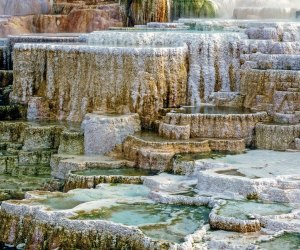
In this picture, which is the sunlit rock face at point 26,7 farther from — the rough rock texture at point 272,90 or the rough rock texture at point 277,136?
the rough rock texture at point 277,136

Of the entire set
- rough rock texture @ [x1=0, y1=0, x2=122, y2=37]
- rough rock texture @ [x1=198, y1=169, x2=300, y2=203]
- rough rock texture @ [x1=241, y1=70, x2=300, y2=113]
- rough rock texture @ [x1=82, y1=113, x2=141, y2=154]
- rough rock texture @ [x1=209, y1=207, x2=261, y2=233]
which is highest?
rough rock texture @ [x1=0, y1=0, x2=122, y2=37]

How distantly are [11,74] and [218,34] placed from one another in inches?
260

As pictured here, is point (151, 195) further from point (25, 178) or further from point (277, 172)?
point (25, 178)

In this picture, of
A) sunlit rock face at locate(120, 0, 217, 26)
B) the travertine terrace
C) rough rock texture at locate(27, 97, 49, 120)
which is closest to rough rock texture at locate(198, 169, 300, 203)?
the travertine terrace

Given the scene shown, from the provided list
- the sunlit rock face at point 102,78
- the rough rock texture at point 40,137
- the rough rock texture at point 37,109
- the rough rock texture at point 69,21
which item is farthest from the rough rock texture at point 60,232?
the rough rock texture at point 69,21

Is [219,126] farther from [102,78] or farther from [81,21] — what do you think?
[81,21]

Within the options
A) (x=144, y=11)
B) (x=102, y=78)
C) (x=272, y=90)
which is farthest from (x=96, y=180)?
(x=144, y=11)

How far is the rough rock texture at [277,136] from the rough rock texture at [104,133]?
328 centimetres

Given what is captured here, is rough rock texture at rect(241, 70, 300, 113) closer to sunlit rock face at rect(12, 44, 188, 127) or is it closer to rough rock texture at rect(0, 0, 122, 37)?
sunlit rock face at rect(12, 44, 188, 127)

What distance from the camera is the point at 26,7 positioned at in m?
38.1

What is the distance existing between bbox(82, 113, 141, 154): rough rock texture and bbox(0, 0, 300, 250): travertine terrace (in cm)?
3

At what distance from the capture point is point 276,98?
25.8m

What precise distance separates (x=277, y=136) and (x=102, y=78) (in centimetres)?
516

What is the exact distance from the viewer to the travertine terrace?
19.8 metres
